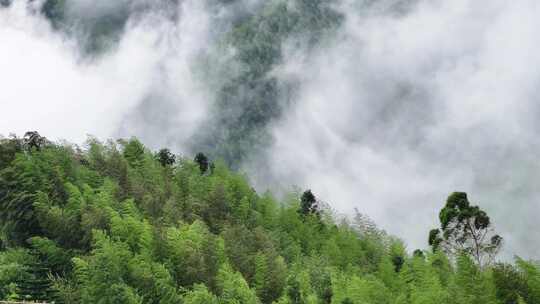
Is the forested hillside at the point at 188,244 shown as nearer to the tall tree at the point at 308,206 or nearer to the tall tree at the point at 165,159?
the tall tree at the point at 308,206

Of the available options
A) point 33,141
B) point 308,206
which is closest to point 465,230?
point 308,206

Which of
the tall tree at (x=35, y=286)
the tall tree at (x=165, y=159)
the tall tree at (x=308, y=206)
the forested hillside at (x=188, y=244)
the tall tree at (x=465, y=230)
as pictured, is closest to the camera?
the forested hillside at (x=188, y=244)

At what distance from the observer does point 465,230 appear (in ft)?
136

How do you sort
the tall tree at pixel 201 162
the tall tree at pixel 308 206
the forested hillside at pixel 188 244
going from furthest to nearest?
the tall tree at pixel 201 162 → the tall tree at pixel 308 206 → the forested hillside at pixel 188 244

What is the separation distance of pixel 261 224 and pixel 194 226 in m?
12.2

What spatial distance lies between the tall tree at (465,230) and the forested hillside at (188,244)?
3.9 inches

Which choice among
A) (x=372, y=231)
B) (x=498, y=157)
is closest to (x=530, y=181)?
(x=498, y=157)

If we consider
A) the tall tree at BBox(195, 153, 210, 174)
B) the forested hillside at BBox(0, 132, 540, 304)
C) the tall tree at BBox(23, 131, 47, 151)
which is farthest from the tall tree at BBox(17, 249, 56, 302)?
the tall tree at BBox(195, 153, 210, 174)

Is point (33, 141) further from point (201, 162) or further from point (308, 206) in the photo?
point (308, 206)

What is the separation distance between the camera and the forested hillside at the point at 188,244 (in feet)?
76.9

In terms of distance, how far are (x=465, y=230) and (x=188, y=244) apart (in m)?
21.1

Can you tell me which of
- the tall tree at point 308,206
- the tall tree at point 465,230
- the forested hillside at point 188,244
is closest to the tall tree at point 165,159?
the forested hillside at point 188,244

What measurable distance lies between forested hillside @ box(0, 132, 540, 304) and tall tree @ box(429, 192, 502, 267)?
0.10 meters

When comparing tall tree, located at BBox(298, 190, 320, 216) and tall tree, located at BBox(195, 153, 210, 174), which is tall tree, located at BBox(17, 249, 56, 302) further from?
tall tree, located at BBox(195, 153, 210, 174)
